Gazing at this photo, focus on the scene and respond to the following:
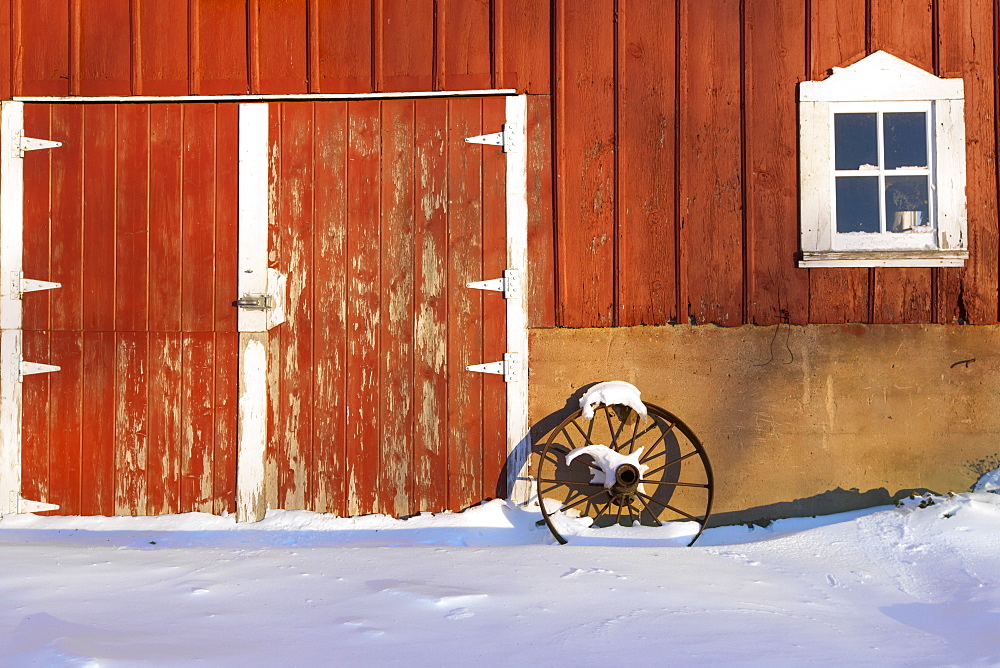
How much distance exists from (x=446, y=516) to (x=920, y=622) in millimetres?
2301

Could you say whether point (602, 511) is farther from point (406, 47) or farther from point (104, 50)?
point (104, 50)

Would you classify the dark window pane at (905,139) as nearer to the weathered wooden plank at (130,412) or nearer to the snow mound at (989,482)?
the snow mound at (989,482)

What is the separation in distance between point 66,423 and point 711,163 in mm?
3956

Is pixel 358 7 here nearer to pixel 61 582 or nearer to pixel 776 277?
pixel 776 277

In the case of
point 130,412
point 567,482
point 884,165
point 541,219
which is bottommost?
point 567,482

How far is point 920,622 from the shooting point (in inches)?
110

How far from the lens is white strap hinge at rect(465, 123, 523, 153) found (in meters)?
4.20

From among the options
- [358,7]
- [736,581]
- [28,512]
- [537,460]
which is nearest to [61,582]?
[28,512]

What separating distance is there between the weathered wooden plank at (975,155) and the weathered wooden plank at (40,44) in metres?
5.02

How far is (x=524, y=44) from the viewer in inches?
167

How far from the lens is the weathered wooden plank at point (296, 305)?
4.20 m

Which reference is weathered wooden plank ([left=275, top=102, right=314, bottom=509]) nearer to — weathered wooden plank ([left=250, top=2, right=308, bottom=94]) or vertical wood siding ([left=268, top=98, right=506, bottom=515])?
vertical wood siding ([left=268, top=98, right=506, bottom=515])

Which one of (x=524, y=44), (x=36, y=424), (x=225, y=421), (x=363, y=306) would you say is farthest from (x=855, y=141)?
(x=36, y=424)

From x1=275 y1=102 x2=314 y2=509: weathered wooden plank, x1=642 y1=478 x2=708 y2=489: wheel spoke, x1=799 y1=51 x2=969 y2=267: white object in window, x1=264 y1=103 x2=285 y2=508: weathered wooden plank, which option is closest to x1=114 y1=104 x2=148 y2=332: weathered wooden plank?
x1=264 y1=103 x2=285 y2=508: weathered wooden plank
